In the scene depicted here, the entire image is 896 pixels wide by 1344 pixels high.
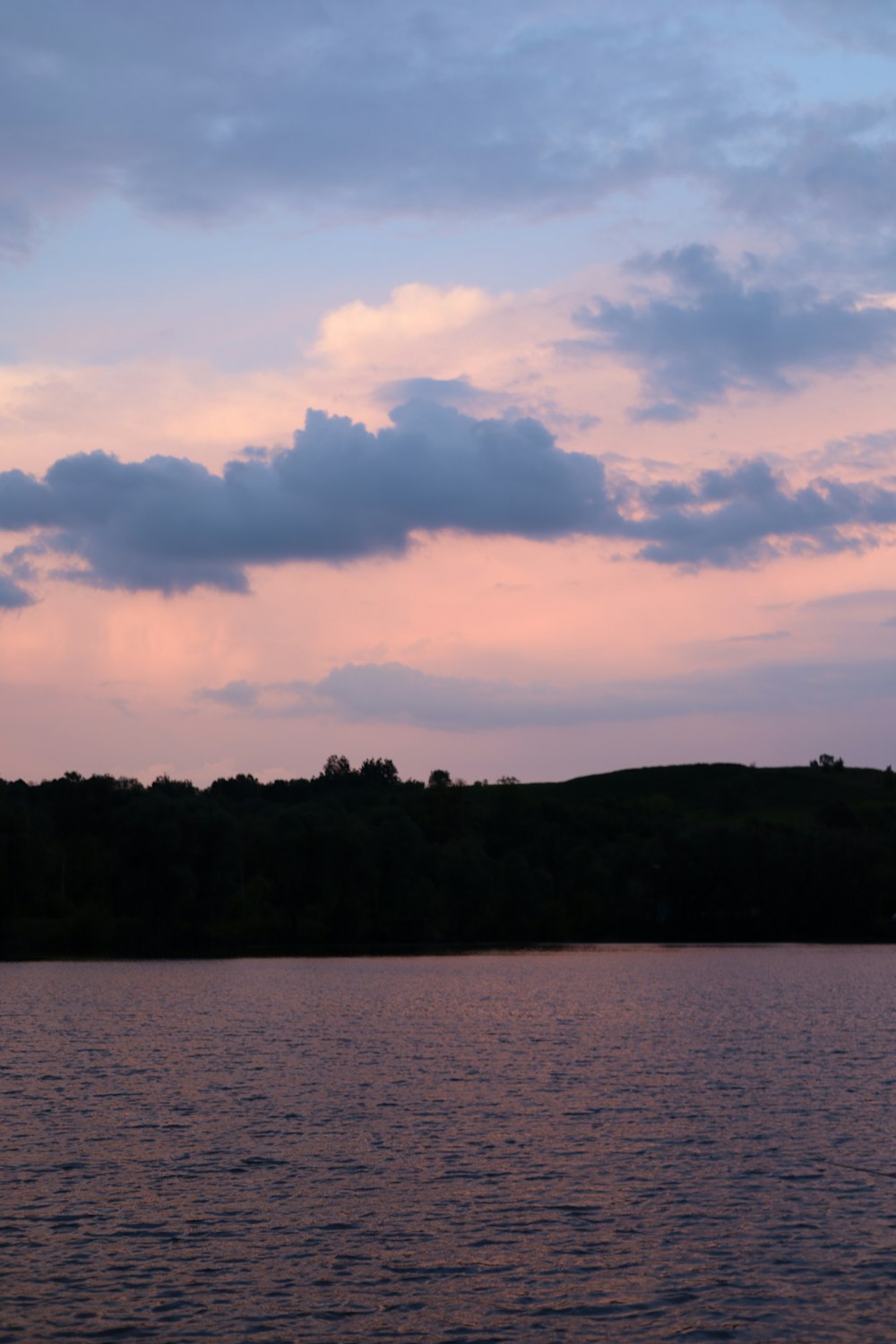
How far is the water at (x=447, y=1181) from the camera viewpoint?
25797 millimetres

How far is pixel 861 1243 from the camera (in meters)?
30.0

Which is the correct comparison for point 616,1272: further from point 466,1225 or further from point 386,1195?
point 386,1195

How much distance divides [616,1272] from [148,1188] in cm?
1391

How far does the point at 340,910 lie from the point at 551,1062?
123130 millimetres

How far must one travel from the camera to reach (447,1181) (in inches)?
1448

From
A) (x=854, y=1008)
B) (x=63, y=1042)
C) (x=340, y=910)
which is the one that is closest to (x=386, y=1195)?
(x=63, y=1042)

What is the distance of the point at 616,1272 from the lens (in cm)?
2811

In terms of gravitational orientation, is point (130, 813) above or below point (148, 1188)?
above

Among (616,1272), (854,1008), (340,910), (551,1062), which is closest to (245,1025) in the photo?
(551,1062)

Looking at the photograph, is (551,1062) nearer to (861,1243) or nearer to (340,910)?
(861,1243)

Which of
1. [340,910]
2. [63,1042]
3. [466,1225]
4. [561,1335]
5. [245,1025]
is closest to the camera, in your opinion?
[561,1335]

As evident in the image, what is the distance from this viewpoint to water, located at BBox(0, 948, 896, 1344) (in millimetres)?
25797

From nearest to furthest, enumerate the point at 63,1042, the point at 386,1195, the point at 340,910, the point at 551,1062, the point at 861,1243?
the point at 861,1243 → the point at 386,1195 → the point at 551,1062 → the point at 63,1042 → the point at 340,910

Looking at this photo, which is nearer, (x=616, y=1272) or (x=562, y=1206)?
(x=616, y=1272)
